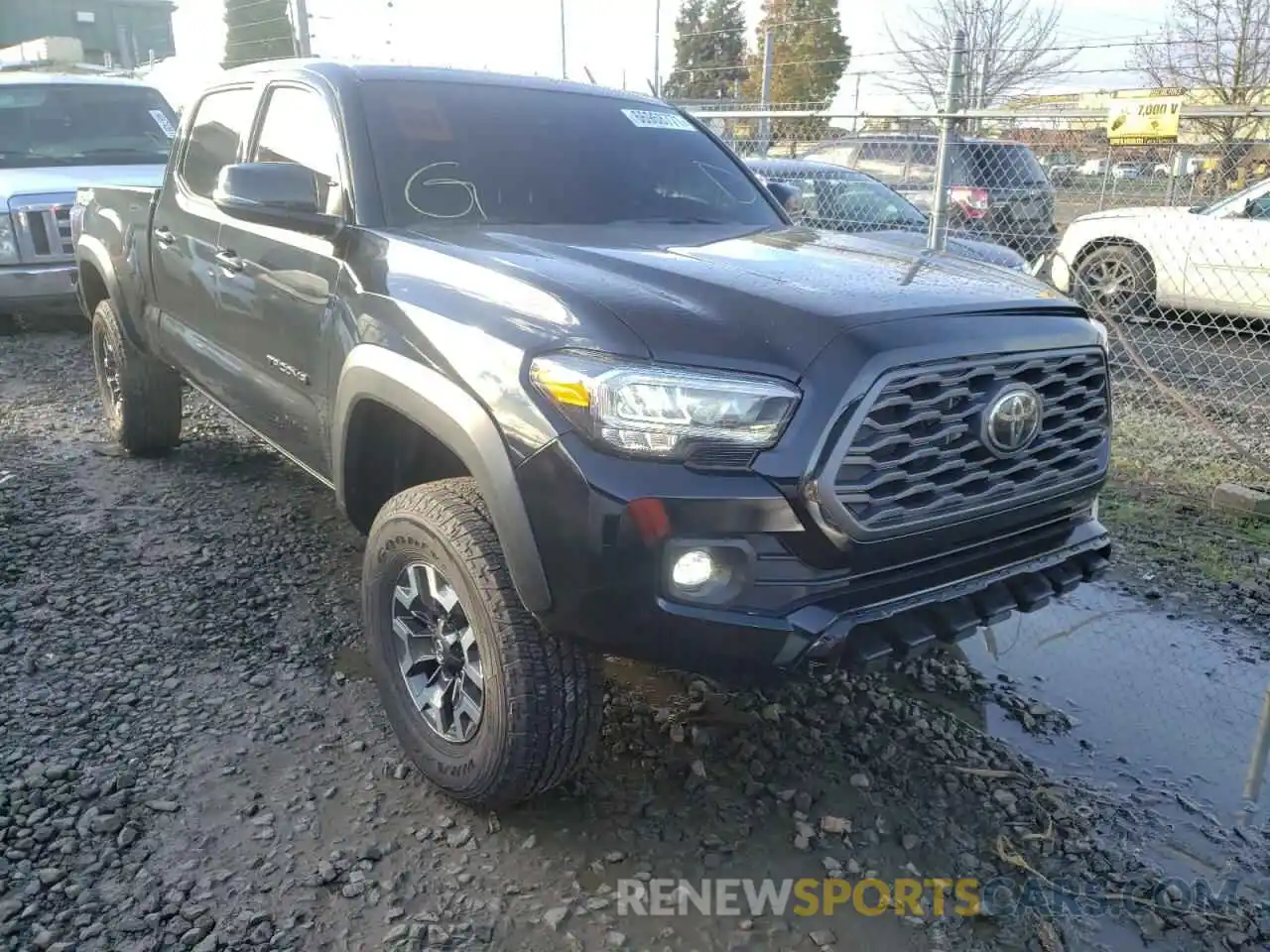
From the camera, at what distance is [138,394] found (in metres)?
5.22

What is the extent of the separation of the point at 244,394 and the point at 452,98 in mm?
1315

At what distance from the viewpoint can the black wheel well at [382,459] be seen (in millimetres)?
2975

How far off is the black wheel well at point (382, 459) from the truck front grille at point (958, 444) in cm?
116

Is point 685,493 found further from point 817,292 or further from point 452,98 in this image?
point 452,98

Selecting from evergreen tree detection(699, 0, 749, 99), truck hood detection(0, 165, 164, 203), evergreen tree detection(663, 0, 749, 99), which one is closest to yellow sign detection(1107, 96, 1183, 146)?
truck hood detection(0, 165, 164, 203)

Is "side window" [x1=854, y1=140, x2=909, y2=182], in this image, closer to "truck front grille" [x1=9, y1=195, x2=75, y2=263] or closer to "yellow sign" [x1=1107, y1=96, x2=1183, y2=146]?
"yellow sign" [x1=1107, y1=96, x2=1183, y2=146]

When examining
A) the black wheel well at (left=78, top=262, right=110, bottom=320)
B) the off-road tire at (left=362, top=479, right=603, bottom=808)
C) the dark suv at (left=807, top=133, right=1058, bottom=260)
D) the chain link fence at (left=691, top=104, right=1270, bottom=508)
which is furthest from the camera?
the dark suv at (left=807, top=133, right=1058, bottom=260)

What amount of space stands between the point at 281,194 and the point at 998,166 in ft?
27.4

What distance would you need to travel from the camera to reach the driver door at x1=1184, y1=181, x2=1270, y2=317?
827cm

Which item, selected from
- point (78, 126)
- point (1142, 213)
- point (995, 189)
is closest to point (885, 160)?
point (995, 189)

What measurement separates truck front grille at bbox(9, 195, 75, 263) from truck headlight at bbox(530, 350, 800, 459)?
278 inches

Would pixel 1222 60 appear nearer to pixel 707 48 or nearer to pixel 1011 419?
pixel 1011 419

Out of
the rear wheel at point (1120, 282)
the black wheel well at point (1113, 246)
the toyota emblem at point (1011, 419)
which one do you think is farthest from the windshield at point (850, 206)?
the toyota emblem at point (1011, 419)

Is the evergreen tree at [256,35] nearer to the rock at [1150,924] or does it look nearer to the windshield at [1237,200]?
the windshield at [1237,200]
